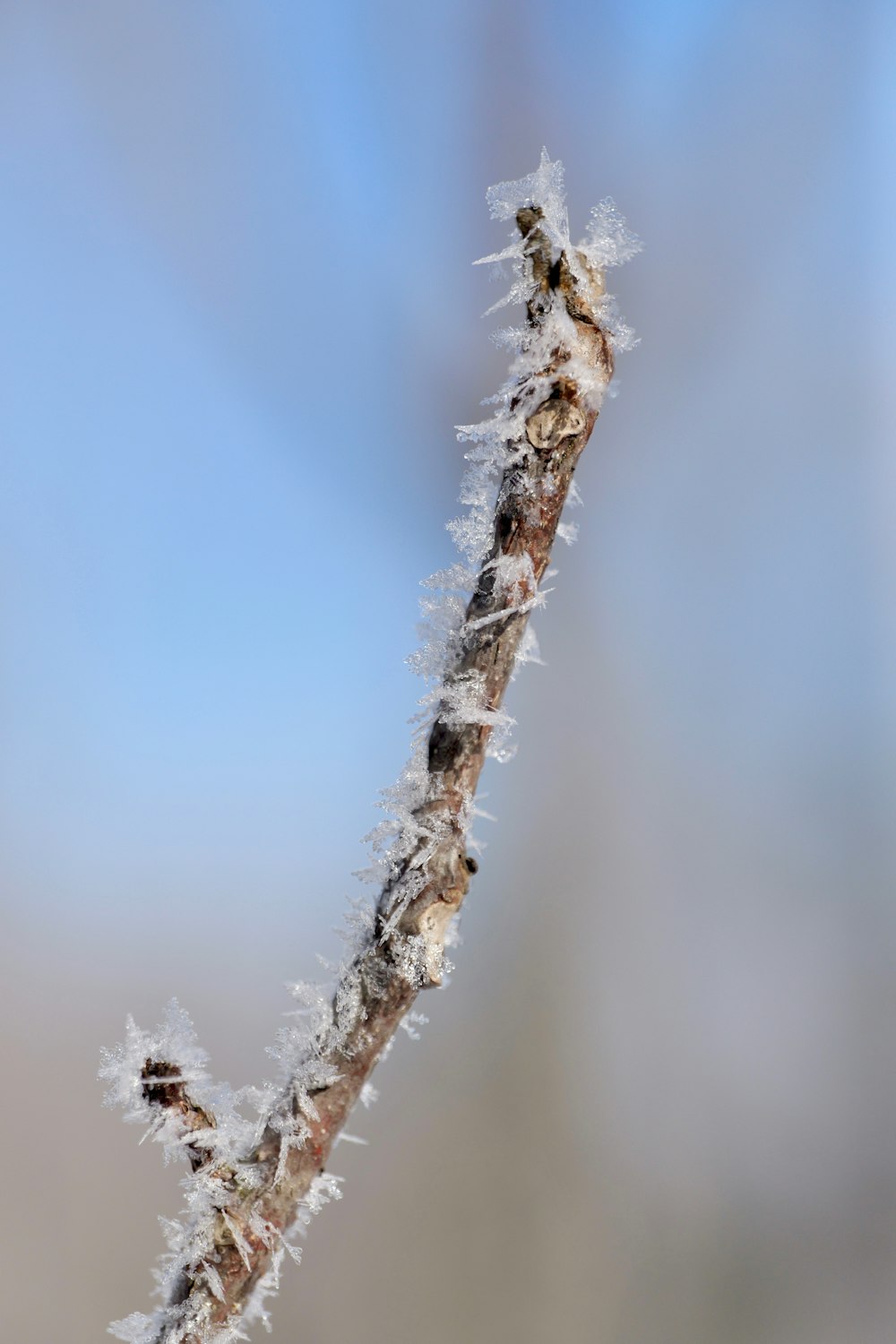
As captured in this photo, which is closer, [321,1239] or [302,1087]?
[302,1087]

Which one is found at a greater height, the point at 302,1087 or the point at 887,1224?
the point at 887,1224

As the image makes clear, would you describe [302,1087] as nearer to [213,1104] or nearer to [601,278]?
[213,1104]

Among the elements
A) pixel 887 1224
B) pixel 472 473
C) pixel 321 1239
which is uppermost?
pixel 887 1224

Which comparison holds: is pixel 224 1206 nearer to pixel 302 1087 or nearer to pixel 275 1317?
pixel 302 1087

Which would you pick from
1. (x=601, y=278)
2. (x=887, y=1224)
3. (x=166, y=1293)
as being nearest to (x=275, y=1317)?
(x=887, y=1224)
